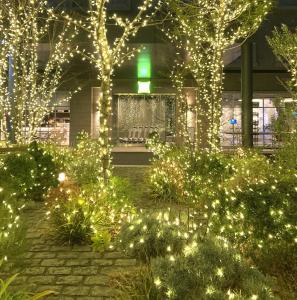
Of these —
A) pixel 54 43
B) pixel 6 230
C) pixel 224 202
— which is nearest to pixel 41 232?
pixel 6 230

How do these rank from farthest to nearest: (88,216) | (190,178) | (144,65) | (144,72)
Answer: (144,72), (144,65), (190,178), (88,216)

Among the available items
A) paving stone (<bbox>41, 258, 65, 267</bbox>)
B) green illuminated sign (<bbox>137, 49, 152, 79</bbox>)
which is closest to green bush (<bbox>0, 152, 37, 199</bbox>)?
paving stone (<bbox>41, 258, 65, 267</bbox>)

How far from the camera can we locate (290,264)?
4.70 m

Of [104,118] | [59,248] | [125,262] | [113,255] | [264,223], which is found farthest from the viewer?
[104,118]

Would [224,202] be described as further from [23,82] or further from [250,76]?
[250,76]

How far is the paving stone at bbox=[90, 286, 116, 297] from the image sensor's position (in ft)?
14.8

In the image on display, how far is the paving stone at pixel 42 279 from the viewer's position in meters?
4.87

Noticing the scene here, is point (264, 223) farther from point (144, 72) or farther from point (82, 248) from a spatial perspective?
point (144, 72)

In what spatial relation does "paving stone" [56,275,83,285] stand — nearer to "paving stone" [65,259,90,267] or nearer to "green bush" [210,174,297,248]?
"paving stone" [65,259,90,267]

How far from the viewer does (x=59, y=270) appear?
527 centimetres

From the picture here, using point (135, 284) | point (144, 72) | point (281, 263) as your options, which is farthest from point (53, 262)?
point (144, 72)

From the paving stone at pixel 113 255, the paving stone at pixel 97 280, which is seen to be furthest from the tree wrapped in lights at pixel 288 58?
the paving stone at pixel 97 280

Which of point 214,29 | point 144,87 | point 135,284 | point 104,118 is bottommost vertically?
point 135,284

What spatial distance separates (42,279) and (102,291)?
2.66 feet
